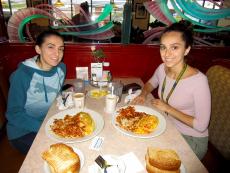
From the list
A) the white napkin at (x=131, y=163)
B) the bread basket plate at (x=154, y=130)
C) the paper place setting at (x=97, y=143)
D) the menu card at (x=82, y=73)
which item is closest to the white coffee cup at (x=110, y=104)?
the bread basket plate at (x=154, y=130)

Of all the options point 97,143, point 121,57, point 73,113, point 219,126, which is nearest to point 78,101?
point 73,113

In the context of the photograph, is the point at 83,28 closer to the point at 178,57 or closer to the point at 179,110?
the point at 178,57

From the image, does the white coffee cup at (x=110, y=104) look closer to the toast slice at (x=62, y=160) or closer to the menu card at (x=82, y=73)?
the toast slice at (x=62, y=160)

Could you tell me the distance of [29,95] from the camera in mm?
1959

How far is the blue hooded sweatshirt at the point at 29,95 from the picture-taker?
1803mm

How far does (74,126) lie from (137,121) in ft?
1.64

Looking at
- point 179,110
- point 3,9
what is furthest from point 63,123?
point 3,9

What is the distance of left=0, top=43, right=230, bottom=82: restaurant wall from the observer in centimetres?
271

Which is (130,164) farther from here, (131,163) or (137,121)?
(137,121)

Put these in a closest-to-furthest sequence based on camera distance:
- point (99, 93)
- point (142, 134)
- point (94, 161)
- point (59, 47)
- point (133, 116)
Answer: point (94, 161)
point (142, 134)
point (133, 116)
point (59, 47)
point (99, 93)

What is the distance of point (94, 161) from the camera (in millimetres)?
1202

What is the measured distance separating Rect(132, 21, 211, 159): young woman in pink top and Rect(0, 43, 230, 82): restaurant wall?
102cm

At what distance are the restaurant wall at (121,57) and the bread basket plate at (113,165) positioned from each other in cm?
183

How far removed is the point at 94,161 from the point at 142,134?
1.41 ft
